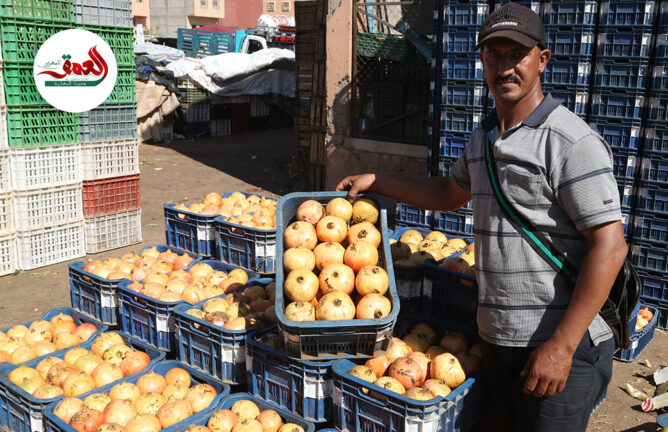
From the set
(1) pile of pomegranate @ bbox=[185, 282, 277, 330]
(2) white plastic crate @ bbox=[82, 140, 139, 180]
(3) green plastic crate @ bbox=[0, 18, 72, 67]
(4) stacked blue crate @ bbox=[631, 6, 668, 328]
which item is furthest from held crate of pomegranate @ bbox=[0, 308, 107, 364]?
(4) stacked blue crate @ bbox=[631, 6, 668, 328]

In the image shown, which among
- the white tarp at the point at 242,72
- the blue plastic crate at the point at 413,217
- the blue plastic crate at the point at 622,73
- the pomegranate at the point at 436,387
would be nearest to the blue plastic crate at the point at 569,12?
the blue plastic crate at the point at 622,73

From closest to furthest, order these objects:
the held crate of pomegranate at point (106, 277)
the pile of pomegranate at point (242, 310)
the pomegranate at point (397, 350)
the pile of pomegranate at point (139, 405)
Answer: the pile of pomegranate at point (139, 405) → the pomegranate at point (397, 350) → the pile of pomegranate at point (242, 310) → the held crate of pomegranate at point (106, 277)

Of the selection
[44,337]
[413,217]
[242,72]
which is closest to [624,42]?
[413,217]

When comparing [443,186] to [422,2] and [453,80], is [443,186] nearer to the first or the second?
[453,80]

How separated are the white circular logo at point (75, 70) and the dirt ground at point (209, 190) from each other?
7.07ft

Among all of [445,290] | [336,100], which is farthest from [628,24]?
A: [336,100]

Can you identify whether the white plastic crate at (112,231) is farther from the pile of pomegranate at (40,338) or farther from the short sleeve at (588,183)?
the short sleeve at (588,183)

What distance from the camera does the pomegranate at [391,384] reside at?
3336 millimetres

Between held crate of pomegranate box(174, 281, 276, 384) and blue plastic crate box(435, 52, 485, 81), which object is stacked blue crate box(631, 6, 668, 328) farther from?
held crate of pomegranate box(174, 281, 276, 384)

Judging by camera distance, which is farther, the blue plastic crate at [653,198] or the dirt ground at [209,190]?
the blue plastic crate at [653,198]

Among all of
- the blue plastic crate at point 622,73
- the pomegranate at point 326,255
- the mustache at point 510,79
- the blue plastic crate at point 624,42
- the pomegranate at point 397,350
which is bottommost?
the pomegranate at point 397,350

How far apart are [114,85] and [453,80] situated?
180 inches

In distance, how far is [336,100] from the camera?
9945mm

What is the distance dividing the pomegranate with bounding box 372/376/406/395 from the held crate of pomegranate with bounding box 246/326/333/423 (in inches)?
12.8
